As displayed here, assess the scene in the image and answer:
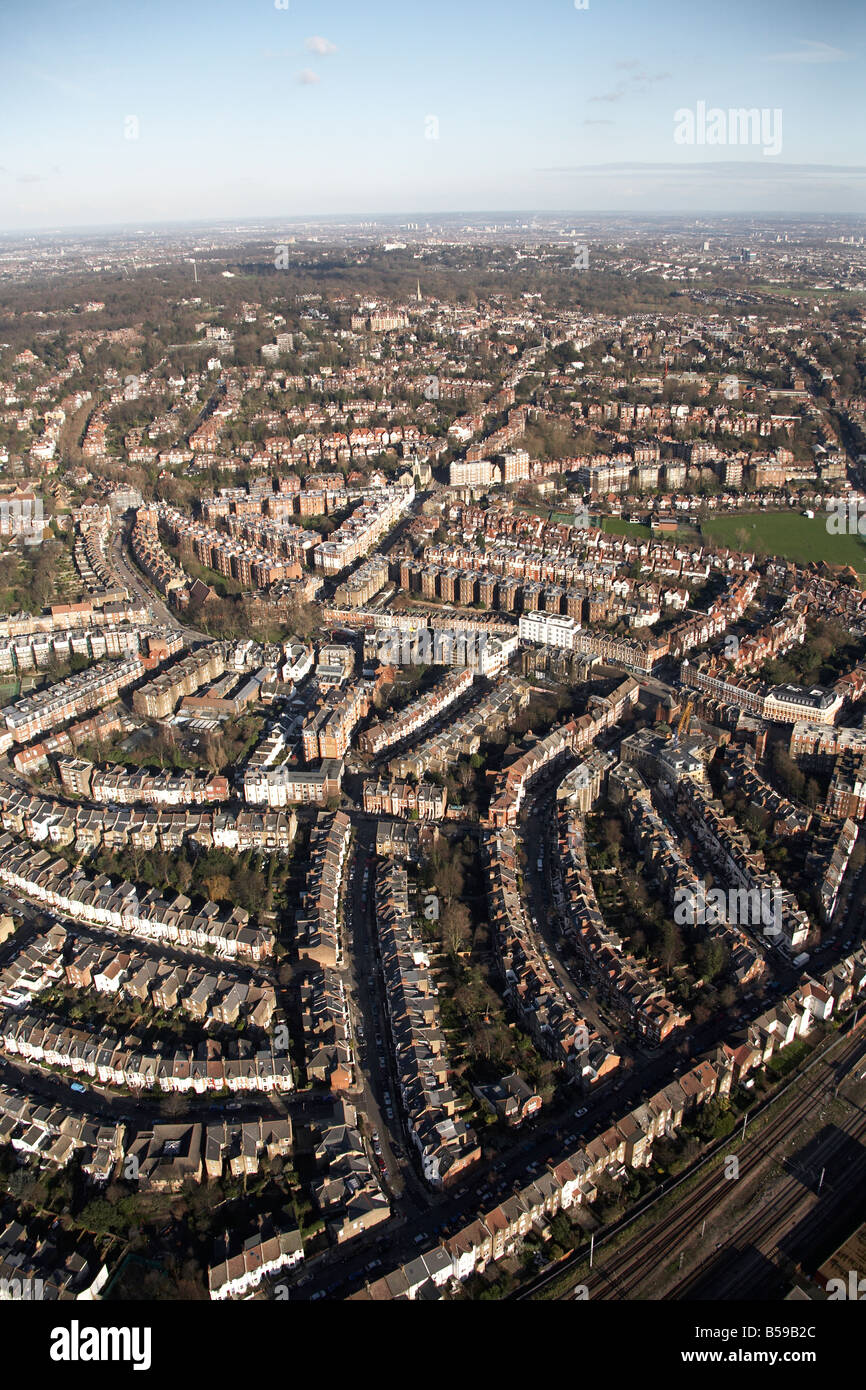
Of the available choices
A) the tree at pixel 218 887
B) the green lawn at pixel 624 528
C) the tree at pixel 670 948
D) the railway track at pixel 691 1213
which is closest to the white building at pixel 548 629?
the green lawn at pixel 624 528

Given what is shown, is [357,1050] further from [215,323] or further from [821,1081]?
[215,323]

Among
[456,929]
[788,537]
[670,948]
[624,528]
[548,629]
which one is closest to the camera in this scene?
[670,948]

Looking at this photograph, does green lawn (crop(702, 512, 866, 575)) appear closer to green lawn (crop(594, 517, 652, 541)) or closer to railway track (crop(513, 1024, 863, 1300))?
green lawn (crop(594, 517, 652, 541))

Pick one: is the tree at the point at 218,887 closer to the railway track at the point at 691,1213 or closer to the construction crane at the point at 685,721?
the railway track at the point at 691,1213

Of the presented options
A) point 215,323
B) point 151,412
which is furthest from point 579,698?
point 215,323

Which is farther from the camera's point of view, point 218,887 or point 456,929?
point 218,887

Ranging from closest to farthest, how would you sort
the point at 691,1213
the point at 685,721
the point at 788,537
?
the point at 691,1213
the point at 685,721
the point at 788,537

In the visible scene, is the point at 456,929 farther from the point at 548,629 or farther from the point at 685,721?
the point at 548,629

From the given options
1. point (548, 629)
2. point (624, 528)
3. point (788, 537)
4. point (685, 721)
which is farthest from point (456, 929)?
point (788, 537)
